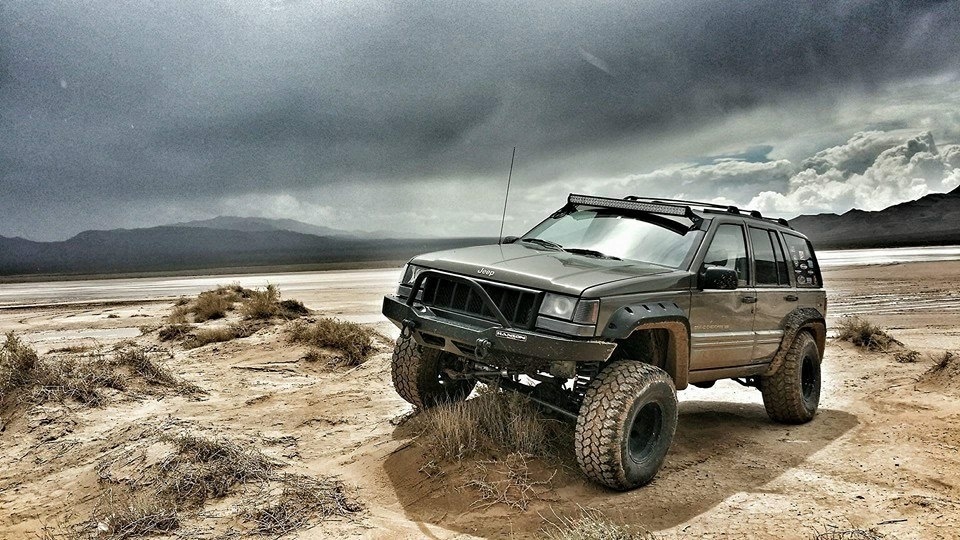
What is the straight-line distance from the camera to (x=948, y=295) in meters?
26.8

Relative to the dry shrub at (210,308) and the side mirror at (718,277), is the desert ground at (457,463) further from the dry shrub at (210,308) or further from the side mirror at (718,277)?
the dry shrub at (210,308)

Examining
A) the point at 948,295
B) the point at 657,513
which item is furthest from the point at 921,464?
the point at 948,295

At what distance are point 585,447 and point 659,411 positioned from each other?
891 mm

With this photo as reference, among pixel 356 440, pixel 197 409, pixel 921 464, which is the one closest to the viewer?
pixel 921 464

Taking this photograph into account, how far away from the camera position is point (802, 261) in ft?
26.6

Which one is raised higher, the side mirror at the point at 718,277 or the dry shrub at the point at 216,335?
the side mirror at the point at 718,277

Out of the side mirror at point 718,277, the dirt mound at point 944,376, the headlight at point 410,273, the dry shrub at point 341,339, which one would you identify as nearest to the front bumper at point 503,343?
the headlight at point 410,273

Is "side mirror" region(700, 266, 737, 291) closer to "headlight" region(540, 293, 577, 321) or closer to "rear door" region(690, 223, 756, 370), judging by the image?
"rear door" region(690, 223, 756, 370)

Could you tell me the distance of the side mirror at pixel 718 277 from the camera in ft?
19.2

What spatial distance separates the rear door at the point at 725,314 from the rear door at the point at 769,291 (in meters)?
0.19

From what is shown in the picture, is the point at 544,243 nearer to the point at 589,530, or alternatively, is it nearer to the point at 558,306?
the point at 558,306

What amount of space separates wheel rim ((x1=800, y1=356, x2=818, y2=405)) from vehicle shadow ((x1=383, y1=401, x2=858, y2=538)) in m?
0.63

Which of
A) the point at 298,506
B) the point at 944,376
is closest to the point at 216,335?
the point at 298,506

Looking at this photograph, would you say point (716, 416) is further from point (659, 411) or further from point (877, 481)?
point (659, 411)
